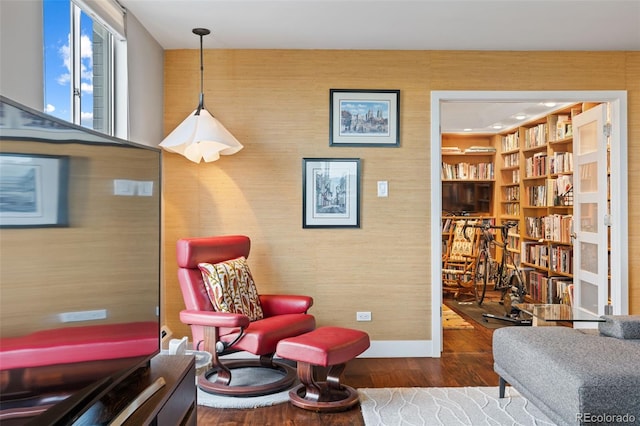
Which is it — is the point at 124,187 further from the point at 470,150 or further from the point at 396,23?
the point at 470,150

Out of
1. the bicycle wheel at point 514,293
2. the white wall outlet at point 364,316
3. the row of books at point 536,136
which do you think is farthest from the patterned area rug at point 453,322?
the row of books at point 536,136

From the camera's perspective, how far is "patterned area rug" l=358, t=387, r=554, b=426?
3039 mm

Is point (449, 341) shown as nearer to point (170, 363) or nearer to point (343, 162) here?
point (343, 162)

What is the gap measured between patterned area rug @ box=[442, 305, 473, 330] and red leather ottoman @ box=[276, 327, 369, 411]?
2.33 m

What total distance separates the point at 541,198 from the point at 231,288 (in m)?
5.09

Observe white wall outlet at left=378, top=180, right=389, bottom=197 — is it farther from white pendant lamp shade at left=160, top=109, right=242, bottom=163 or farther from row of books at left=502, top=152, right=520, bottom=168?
row of books at left=502, top=152, right=520, bottom=168

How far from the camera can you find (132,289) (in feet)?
6.59

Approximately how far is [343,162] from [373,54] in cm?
92

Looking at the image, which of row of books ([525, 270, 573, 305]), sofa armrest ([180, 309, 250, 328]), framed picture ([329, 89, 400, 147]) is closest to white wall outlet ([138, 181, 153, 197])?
sofa armrest ([180, 309, 250, 328])

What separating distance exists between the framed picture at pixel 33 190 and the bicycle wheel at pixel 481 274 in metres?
6.03

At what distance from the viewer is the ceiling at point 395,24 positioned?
3518 mm

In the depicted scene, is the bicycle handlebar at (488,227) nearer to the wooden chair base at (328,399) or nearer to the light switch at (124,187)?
the wooden chair base at (328,399)

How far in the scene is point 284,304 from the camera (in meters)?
3.99

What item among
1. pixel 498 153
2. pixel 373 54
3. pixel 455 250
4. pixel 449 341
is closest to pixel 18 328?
pixel 373 54
